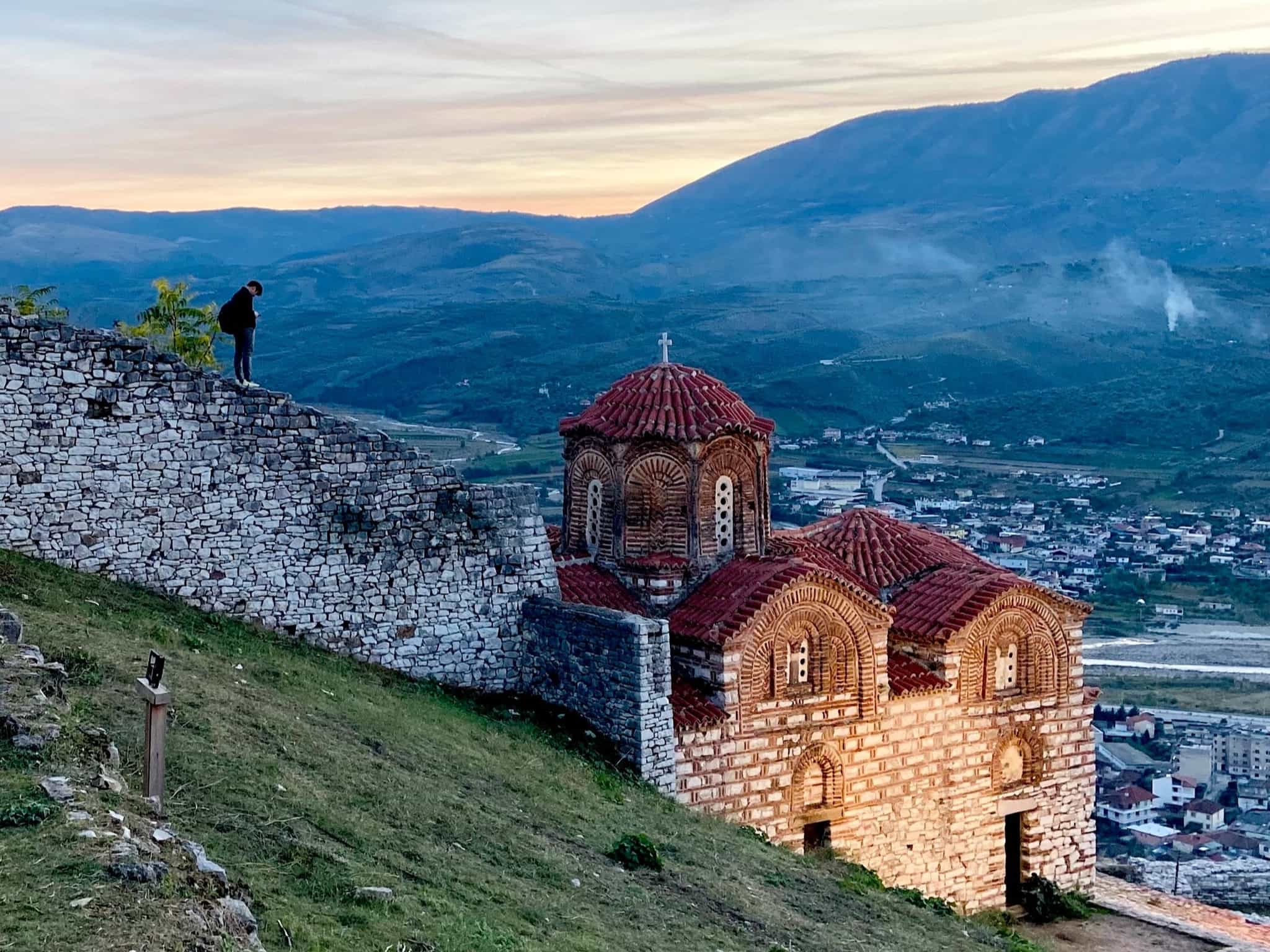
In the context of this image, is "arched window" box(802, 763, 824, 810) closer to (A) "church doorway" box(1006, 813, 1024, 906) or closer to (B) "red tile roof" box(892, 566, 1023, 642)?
(B) "red tile roof" box(892, 566, 1023, 642)

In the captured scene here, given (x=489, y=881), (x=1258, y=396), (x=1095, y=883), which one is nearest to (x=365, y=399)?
(x=1258, y=396)

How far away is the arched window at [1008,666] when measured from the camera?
17.3 m

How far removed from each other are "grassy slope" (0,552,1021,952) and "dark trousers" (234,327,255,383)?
2.37 m

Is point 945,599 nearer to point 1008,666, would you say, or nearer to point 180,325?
point 1008,666

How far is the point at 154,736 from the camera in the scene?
7.79 metres

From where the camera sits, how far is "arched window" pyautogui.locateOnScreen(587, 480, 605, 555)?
17422mm

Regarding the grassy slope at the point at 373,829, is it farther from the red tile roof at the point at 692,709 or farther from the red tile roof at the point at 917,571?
the red tile roof at the point at 917,571

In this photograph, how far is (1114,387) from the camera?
128 metres

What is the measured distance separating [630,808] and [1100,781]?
133ft

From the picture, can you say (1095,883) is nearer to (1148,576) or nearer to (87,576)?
(87,576)

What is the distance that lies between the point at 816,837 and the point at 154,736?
9.76m

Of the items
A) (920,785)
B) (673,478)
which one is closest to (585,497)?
(673,478)

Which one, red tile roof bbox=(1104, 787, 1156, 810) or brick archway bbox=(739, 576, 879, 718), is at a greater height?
brick archway bbox=(739, 576, 879, 718)

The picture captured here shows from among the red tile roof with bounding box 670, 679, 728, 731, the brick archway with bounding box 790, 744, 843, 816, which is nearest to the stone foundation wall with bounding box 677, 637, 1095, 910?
the brick archway with bounding box 790, 744, 843, 816
